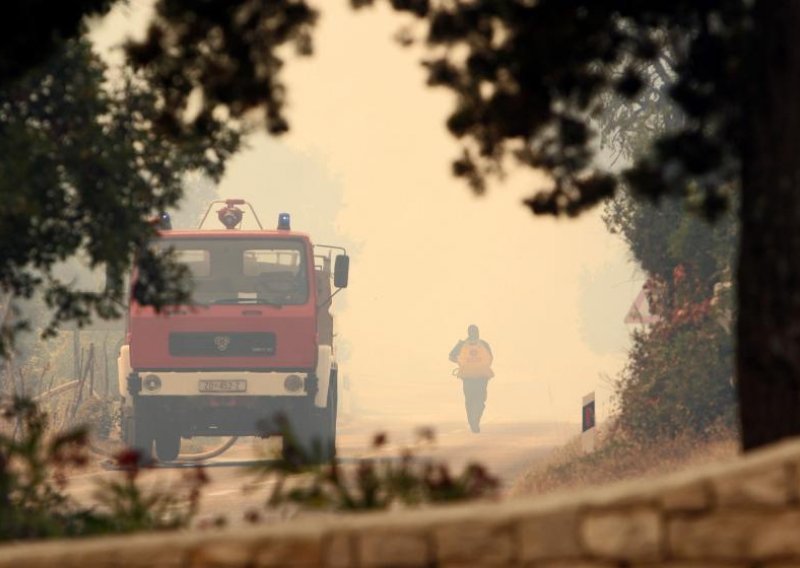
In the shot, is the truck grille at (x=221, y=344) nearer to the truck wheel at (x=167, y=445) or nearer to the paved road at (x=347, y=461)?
the truck wheel at (x=167, y=445)

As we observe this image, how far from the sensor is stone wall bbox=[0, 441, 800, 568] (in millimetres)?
6684

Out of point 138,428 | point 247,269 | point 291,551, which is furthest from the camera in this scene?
point 247,269

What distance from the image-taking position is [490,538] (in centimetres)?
669

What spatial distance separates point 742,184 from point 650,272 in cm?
1584

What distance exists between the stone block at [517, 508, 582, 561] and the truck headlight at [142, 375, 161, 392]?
1723cm

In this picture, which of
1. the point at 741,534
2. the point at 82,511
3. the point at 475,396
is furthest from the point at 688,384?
the point at 475,396

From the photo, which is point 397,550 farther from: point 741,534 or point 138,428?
point 138,428

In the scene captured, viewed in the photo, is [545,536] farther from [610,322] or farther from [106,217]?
[610,322]

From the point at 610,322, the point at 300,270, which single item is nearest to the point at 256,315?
the point at 300,270

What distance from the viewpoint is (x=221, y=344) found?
2377 centimetres

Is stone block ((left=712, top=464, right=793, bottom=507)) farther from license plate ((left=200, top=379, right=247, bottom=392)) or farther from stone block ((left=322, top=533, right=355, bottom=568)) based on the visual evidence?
license plate ((left=200, top=379, right=247, bottom=392))

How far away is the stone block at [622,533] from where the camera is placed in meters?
6.69

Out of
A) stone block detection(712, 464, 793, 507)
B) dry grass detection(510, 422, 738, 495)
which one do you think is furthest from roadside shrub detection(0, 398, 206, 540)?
dry grass detection(510, 422, 738, 495)

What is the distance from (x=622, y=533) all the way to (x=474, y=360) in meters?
30.3
